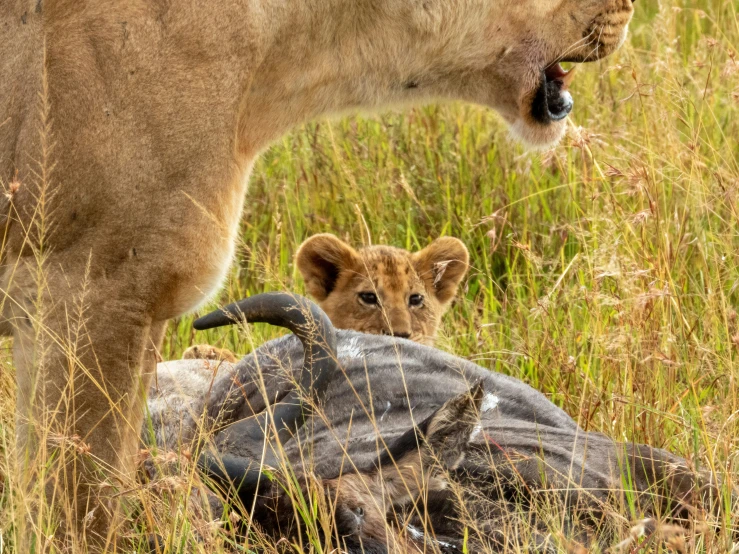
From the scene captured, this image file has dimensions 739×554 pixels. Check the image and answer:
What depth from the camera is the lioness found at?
9.88ft

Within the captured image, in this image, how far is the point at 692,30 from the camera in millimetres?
7000

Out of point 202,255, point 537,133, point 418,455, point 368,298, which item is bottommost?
point 368,298

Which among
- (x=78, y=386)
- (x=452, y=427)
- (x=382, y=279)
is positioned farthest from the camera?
(x=382, y=279)

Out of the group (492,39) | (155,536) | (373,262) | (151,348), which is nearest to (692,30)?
(373,262)

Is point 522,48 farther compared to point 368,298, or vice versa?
point 368,298

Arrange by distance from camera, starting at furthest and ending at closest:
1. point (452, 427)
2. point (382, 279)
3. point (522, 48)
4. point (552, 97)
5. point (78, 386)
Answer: point (382, 279) < point (552, 97) < point (522, 48) < point (78, 386) < point (452, 427)

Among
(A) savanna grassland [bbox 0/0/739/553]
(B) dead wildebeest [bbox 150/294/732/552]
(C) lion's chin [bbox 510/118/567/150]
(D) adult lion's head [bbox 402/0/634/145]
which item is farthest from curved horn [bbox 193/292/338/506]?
(C) lion's chin [bbox 510/118/567/150]

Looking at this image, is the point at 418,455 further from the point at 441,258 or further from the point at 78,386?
the point at 441,258

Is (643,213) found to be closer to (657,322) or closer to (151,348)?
(657,322)

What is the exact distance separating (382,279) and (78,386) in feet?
6.78

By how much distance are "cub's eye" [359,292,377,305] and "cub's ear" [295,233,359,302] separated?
129 millimetres

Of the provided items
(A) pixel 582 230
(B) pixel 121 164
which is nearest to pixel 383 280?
(A) pixel 582 230

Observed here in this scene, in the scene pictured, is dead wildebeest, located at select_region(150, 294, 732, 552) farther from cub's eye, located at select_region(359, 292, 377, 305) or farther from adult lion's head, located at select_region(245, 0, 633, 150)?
cub's eye, located at select_region(359, 292, 377, 305)

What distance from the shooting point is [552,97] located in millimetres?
3721
